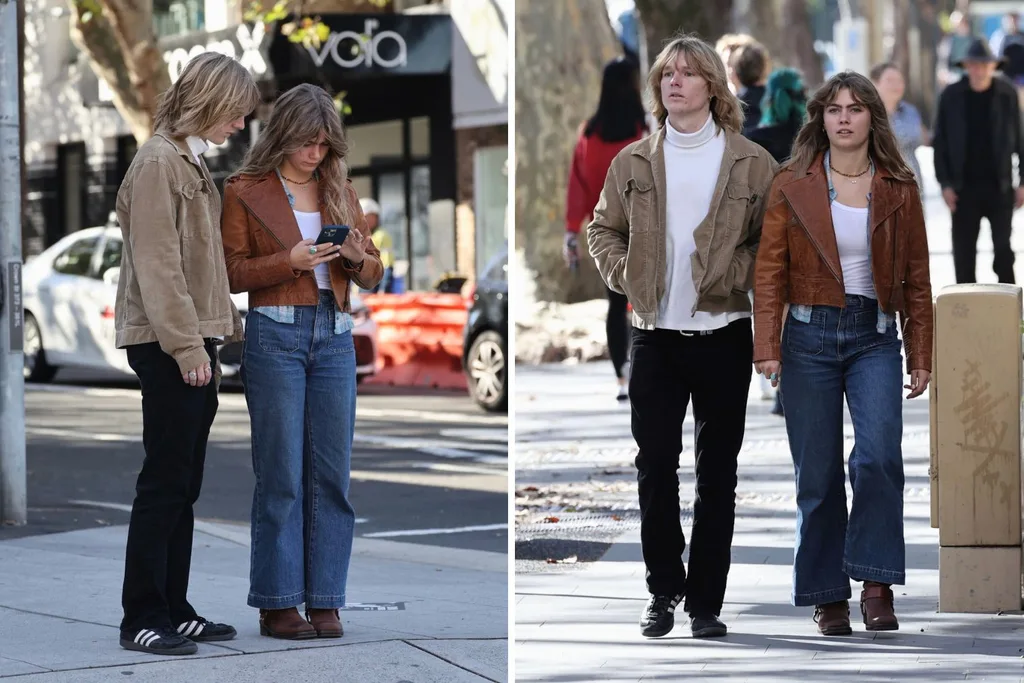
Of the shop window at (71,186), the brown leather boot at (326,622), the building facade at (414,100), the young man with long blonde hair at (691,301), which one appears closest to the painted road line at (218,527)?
the brown leather boot at (326,622)

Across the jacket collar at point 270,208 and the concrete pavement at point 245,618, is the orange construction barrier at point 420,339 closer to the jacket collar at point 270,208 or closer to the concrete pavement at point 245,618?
the concrete pavement at point 245,618

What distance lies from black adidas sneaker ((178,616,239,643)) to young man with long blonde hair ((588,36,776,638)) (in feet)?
4.60

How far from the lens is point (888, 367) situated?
626 cm

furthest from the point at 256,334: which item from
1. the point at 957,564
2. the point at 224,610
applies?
the point at 957,564

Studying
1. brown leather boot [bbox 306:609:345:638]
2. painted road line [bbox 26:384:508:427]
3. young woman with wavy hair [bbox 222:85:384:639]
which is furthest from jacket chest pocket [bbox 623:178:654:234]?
painted road line [bbox 26:384:508:427]

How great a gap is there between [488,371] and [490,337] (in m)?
0.31

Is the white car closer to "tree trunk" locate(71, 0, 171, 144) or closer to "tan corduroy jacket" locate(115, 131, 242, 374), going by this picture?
"tree trunk" locate(71, 0, 171, 144)

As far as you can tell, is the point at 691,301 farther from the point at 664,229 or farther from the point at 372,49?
the point at 372,49

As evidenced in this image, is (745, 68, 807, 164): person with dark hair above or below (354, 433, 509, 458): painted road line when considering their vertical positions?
above

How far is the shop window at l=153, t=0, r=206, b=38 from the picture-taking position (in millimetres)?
31583

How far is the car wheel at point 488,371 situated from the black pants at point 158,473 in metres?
10.0

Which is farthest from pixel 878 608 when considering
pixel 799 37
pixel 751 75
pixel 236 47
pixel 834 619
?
pixel 799 37

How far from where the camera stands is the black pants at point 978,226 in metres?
14.3

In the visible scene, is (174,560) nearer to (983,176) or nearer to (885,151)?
(885,151)
